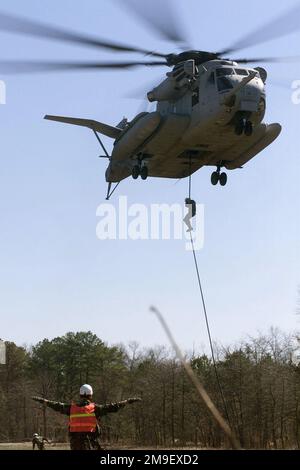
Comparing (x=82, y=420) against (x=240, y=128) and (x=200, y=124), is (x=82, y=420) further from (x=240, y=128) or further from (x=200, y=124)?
(x=200, y=124)

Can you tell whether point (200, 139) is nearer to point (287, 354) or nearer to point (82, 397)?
point (82, 397)

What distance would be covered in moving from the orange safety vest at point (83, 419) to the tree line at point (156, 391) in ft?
121

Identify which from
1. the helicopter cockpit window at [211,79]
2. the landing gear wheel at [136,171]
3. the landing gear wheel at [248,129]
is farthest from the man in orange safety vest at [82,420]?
the landing gear wheel at [136,171]

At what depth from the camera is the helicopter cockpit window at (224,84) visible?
21.8 metres

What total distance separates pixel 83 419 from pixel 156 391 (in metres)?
59.3

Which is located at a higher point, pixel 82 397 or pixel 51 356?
pixel 51 356

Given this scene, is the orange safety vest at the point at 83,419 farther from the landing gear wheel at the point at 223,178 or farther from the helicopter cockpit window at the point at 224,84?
the landing gear wheel at the point at 223,178

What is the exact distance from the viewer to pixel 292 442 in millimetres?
59438

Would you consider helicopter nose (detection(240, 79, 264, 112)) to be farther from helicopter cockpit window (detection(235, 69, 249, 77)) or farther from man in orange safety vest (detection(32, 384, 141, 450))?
man in orange safety vest (detection(32, 384, 141, 450))

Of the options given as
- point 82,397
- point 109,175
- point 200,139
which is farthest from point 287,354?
point 82,397

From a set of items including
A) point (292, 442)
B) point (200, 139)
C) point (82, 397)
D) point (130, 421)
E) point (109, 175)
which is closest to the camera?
point (82, 397)

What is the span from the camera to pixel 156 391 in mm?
69062

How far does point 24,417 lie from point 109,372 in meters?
9.79
